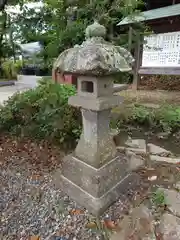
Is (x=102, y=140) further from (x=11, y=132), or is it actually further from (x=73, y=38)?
(x=11, y=132)

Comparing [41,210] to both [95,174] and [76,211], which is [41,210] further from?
[95,174]

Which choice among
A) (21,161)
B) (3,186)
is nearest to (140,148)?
(21,161)

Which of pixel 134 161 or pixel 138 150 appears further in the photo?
pixel 138 150

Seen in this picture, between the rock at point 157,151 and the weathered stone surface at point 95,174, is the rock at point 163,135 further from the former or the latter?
the weathered stone surface at point 95,174

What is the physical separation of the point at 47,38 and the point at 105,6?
79 cm

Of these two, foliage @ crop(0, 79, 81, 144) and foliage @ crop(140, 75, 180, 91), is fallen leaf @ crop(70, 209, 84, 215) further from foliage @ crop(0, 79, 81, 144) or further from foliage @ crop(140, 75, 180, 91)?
foliage @ crop(140, 75, 180, 91)

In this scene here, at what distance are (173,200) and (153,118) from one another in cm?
201

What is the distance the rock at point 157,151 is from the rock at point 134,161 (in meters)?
0.27

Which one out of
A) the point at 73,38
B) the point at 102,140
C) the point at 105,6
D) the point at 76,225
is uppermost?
the point at 105,6

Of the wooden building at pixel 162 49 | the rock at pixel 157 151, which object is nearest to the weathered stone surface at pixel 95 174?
the rock at pixel 157 151

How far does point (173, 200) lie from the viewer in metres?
1.80

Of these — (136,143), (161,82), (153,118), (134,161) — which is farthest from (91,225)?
(161,82)

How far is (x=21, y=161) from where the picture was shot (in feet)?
8.27

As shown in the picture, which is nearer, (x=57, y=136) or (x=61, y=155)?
(x=61, y=155)
